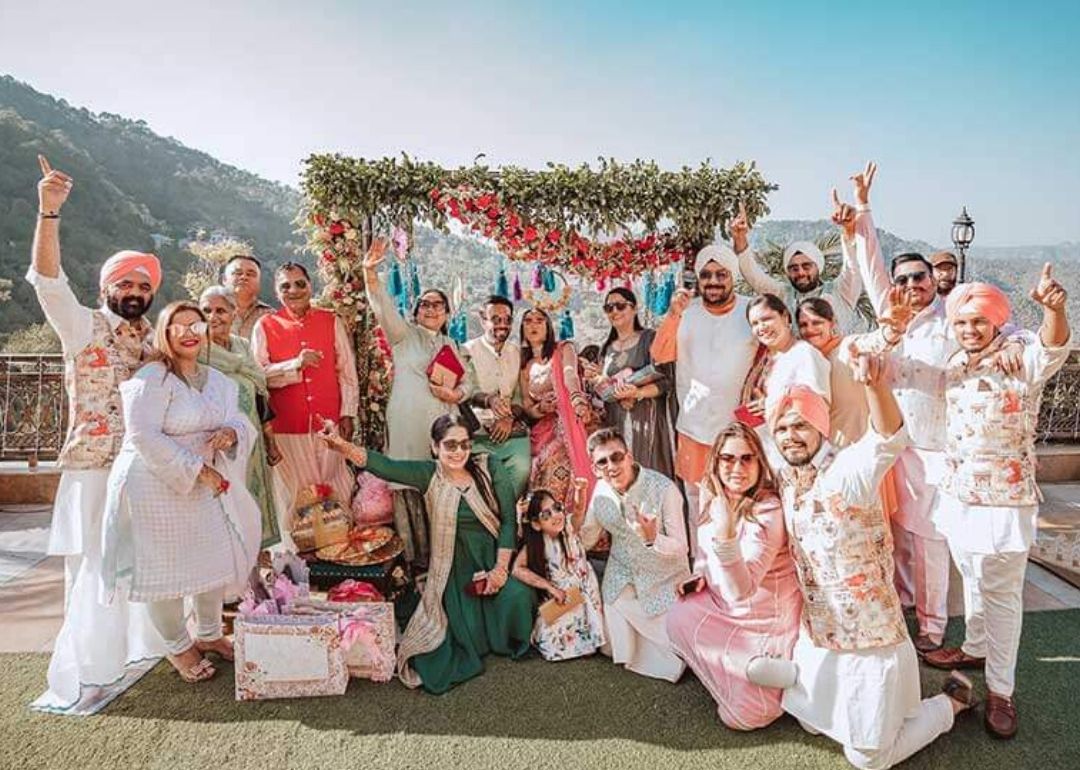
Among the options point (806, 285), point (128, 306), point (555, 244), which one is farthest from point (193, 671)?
point (806, 285)

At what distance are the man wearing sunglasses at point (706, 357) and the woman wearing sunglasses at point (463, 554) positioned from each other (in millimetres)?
1219

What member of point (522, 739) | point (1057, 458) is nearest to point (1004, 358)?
point (522, 739)

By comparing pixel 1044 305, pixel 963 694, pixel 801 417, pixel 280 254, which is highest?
pixel 280 254

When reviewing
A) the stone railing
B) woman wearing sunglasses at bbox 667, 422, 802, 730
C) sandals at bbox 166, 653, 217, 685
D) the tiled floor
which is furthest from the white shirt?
the stone railing

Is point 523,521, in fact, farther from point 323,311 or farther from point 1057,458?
point 1057,458

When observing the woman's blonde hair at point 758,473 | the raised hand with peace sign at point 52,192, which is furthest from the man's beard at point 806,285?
the raised hand with peace sign at point 52,192

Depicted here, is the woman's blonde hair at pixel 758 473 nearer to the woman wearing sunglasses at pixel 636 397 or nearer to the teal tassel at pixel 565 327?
the woman wearing sunglasses at pixel 636 397

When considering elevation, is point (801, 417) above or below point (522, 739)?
above

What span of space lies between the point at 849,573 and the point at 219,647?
2906 mm

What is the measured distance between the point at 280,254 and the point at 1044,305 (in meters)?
40.2

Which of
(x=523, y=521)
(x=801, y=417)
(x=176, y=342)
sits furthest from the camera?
(x=523, y=521)

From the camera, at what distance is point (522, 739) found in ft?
9.16

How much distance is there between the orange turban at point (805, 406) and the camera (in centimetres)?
A: 255

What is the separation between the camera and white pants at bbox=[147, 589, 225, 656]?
312 centimetres
